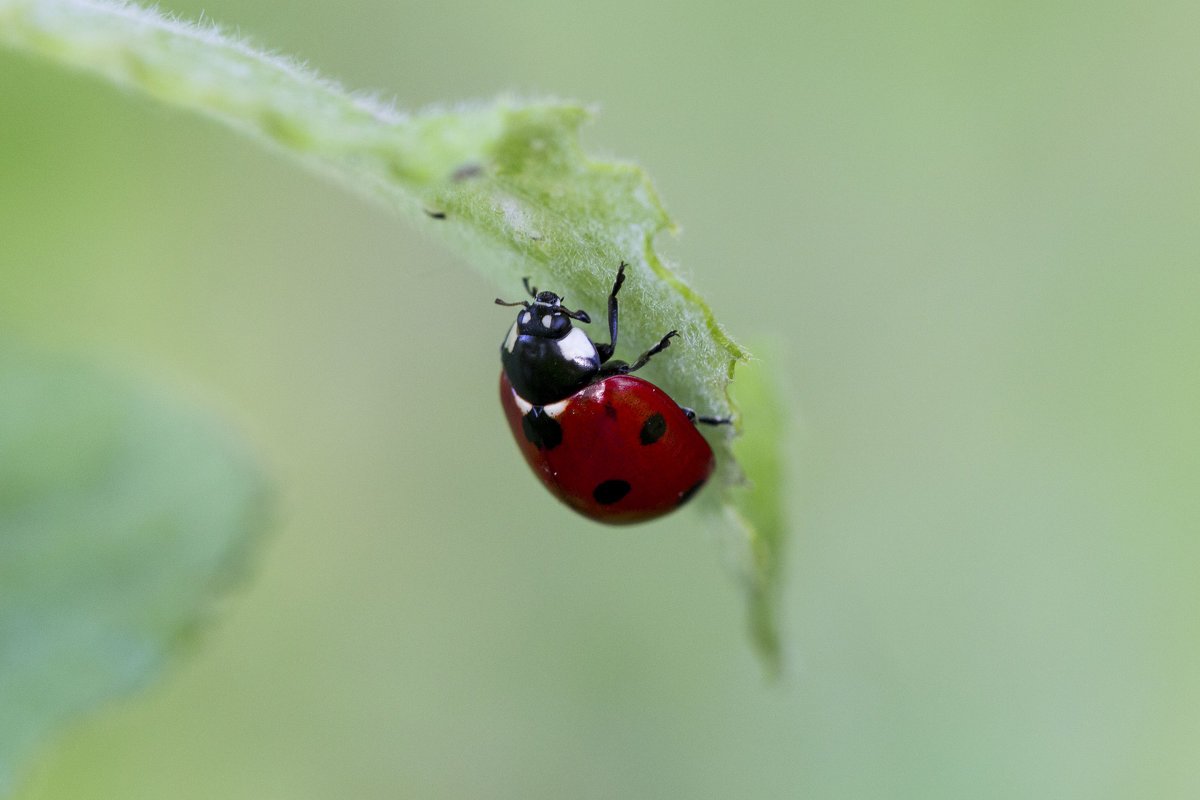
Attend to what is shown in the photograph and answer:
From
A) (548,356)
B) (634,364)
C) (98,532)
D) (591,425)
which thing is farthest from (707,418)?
(98,532)

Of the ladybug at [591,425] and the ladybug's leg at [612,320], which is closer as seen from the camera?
the ladybug's leg at [612,320]

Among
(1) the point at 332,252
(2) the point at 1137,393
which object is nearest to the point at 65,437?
(1) the point at 332,252

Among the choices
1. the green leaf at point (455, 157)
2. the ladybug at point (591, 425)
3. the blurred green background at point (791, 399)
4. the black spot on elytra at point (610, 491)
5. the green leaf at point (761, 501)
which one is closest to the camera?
the green leaf at point (455, 157)

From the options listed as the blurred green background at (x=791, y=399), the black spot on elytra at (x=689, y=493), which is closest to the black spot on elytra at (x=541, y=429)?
the black spot on elytra at (x=689, y=493)

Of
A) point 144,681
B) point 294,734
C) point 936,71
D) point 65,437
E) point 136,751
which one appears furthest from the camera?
point 936,71

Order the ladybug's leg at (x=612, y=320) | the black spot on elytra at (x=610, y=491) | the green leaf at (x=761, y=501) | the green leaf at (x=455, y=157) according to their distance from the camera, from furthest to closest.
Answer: the black spot on elytra at (x=610, y=491) → the green leaf at (x=761, y=501) → the ladybug's leg at (x=612, y=320) → the green leaf at (x=455, y=157)

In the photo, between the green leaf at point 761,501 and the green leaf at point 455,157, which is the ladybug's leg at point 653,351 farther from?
the green leaf at point 761,501

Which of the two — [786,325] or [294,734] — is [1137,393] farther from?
[294,734]
